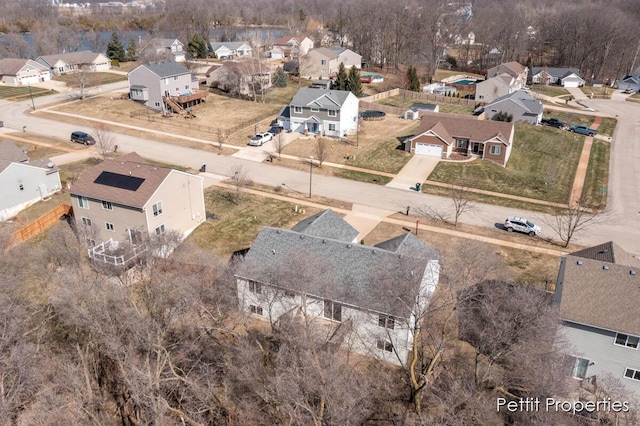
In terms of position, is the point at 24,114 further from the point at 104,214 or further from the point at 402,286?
the point at 402,286

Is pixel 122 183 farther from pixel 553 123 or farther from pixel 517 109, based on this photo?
pixel 553 123

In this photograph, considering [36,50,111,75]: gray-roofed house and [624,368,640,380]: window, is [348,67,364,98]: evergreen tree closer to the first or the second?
[36,50,111,75]: gray-roofed house

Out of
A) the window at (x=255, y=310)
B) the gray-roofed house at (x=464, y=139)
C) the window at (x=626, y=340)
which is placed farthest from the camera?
the gray-roofed house at (x=464, y=139)

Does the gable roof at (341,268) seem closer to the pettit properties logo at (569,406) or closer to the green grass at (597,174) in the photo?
the pettit properties logo at (569,406)

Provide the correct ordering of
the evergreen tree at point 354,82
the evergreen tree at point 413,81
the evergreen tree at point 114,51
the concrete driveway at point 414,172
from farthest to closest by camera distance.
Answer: the evergreen tree at point 114,51 → the evergreen tree at point 413,81 → the evergreen tree at point 354,82 → the concrete driveway at point 414,172

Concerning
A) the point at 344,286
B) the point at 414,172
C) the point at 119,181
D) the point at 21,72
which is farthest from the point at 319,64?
the point at 344,286

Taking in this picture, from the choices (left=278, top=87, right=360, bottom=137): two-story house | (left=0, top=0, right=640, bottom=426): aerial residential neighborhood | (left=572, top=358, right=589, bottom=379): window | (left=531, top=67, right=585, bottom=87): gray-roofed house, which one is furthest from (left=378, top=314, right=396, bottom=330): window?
(left=531, top=67, right=585, bottom=87): gray-roofed house

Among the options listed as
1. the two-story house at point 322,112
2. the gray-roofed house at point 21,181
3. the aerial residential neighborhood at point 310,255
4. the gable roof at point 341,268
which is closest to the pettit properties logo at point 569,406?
the aerial residential neighborhood at point 310,255
